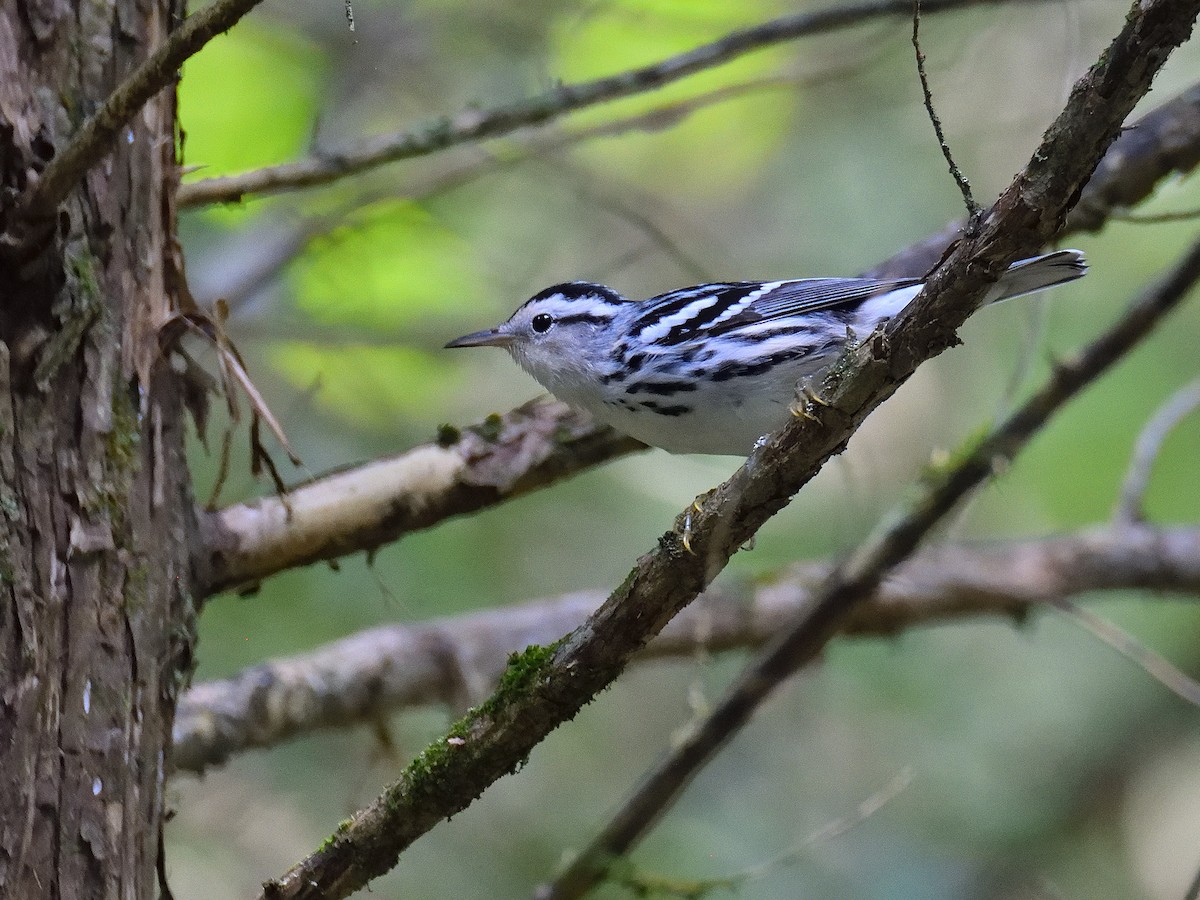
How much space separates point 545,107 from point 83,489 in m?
1.74

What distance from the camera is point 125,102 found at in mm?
2197

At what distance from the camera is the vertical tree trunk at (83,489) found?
95.7 inches

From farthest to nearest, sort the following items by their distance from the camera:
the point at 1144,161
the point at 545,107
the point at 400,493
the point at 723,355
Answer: the point at 1144,161 → the point at 545,107 → the point at 723,355 → the point at 400,493

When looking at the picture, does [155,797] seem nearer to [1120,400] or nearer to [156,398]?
[156,398]

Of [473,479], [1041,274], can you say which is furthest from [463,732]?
[1041,274]

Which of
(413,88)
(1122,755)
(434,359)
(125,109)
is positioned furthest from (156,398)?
(1122,755)

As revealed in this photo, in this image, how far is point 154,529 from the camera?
2748 mm

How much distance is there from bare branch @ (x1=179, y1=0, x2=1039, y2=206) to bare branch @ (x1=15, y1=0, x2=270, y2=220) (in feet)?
2.92

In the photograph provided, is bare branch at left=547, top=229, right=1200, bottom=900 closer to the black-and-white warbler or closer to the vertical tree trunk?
the black-and-white warbler

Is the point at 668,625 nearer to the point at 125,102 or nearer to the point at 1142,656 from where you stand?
the point at 1142,656

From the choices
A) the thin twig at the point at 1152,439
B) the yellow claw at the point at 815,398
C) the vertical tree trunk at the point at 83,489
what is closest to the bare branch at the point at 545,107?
the vertical tree trunk at the point at 83,489

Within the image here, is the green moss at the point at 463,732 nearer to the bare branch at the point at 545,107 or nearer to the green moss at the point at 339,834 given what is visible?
the green moss at the point at 339,834

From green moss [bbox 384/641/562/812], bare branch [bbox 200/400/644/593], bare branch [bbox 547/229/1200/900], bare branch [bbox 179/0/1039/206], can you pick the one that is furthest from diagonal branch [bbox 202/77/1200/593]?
green moss [bbox 384/641/562/812]

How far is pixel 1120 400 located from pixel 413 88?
432 cm
